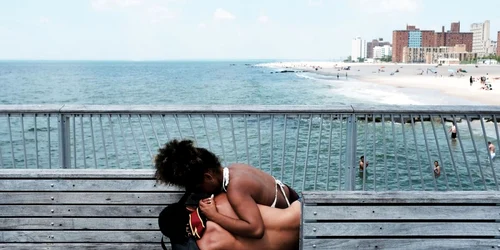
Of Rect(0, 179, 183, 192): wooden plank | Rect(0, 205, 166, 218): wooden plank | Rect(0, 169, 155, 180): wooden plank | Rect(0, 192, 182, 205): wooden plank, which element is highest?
Rect(0, 169, 155, 180): wooden plank

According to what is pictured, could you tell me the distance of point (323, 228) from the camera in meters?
3.23

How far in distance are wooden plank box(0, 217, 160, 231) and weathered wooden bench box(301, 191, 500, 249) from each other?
109cm

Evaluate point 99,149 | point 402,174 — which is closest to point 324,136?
point 402,174

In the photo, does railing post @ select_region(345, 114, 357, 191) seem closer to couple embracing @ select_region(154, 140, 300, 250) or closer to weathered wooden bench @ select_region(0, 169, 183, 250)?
couple embracing @ select_region(154, 140, 300, 250)

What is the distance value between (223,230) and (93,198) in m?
0.87

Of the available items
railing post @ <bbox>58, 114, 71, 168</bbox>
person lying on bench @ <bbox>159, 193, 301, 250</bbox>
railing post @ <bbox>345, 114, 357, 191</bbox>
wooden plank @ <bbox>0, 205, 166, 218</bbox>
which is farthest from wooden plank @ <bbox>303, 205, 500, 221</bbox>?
railing post @ <bbox>58, 114, 71, 168</bbox>

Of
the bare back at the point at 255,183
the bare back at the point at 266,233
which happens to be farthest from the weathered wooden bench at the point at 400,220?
the bare back at the point at 255,183

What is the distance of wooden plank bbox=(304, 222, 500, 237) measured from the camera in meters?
3.23

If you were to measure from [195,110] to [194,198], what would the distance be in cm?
176

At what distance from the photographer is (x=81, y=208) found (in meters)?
3.79

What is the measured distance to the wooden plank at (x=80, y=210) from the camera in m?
3.78

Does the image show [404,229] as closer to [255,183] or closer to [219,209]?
[255,183]

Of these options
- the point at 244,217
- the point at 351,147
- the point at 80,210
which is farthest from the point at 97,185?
the point at 351,147

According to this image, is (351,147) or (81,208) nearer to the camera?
(81,208)
